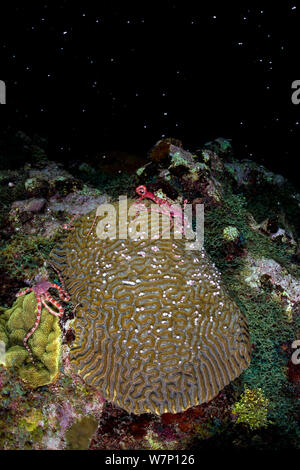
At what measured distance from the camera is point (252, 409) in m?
2.84

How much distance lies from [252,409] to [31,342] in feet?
7.79

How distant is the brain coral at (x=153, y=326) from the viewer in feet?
7.75

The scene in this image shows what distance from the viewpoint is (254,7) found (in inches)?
261

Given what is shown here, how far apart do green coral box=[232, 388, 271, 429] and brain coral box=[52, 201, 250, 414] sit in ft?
1.74

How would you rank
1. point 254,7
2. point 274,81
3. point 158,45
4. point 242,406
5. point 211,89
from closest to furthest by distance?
point 242,406 < point 254,7 < point 158,45 < point 274,81 < point 211,89

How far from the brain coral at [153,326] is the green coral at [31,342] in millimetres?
282

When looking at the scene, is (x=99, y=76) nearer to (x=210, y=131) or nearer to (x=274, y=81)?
(x=210, y=131)

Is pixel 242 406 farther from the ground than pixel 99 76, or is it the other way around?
pixel 99 76

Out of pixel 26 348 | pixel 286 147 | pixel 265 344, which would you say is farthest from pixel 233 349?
pixel 286 147

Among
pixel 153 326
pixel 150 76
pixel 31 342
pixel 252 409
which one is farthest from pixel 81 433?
pixel 150 76

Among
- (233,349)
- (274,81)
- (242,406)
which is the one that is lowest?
(242,406)

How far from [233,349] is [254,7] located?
8.01 m
